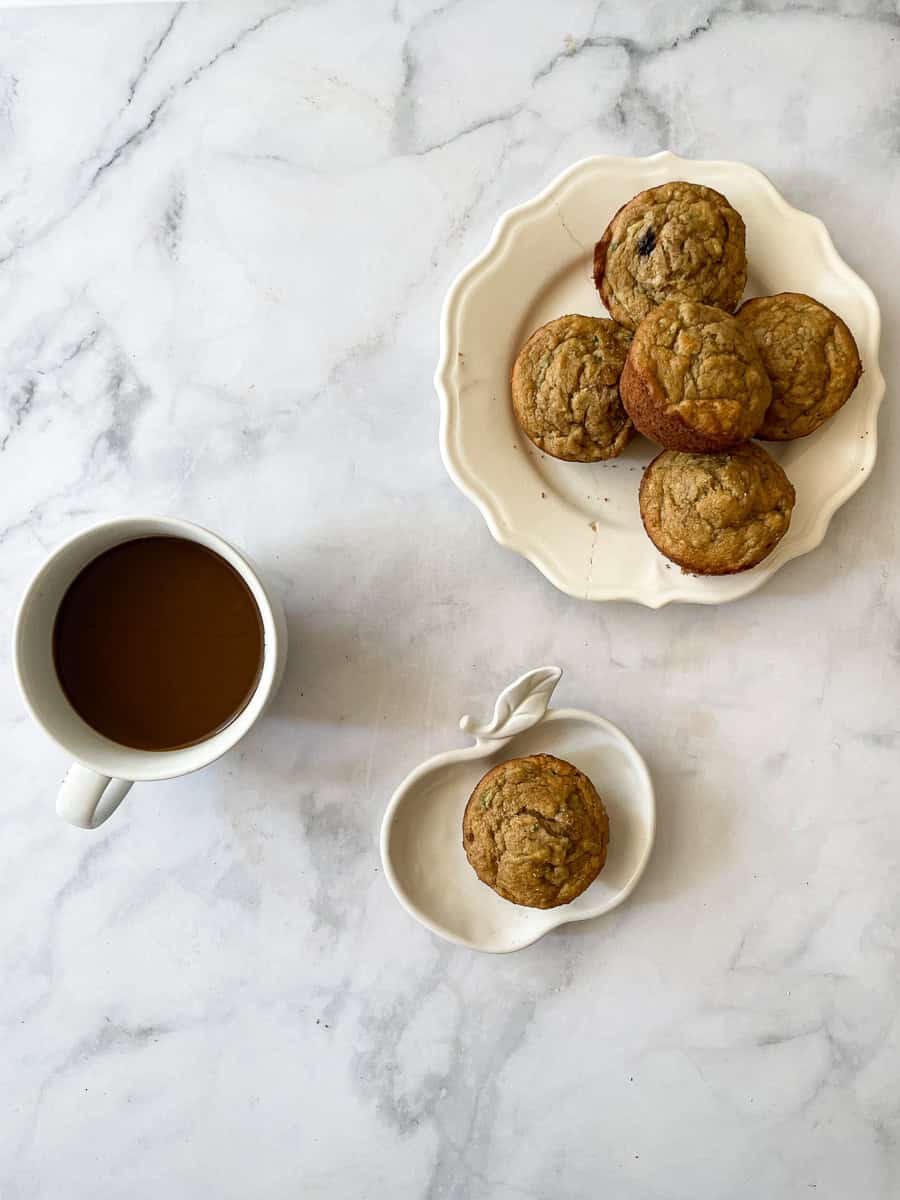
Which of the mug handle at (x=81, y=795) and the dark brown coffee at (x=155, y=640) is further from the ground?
the dark brown coffee at (x=155, y=640)

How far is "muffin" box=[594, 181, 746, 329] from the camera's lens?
4.13 ft

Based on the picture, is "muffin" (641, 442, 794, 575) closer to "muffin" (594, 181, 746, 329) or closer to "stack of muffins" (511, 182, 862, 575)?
"stack of muffins" (511, 182, 862, 575)

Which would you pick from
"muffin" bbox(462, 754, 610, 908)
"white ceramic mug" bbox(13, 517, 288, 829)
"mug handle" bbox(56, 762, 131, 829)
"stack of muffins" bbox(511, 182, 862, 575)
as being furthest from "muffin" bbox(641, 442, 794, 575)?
"mug handle" bbox(56, 762, 131, 829)

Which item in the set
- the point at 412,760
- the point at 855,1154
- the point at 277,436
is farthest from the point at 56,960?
the point at 855,1154

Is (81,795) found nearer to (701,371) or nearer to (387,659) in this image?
(387,659)

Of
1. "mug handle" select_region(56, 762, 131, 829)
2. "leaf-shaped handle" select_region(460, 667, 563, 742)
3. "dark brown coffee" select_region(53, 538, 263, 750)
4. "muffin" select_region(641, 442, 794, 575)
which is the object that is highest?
"dark brown coffee" select_region(53, 538, 263, 750)

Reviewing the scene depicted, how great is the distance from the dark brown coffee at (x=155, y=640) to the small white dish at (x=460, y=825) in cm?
29

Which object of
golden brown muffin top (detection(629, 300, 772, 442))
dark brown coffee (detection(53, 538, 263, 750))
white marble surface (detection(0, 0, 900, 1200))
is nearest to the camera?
golden brown muffin top (detection(629, 300, 772, 442))

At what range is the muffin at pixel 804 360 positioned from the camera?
4.16 ft


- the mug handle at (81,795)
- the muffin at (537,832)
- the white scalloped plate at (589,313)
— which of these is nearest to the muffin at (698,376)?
the white scalloped plate at (589,313)

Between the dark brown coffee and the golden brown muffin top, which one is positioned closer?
the golden brown muffin top

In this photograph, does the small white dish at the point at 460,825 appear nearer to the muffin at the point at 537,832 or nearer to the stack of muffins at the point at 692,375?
the muffin at the point at 537,832

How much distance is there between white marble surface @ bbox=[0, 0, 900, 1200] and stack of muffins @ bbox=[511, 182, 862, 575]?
0.18 m

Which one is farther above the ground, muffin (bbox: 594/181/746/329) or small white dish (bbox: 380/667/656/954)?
muffin (bbox: 594/181/746/329)
